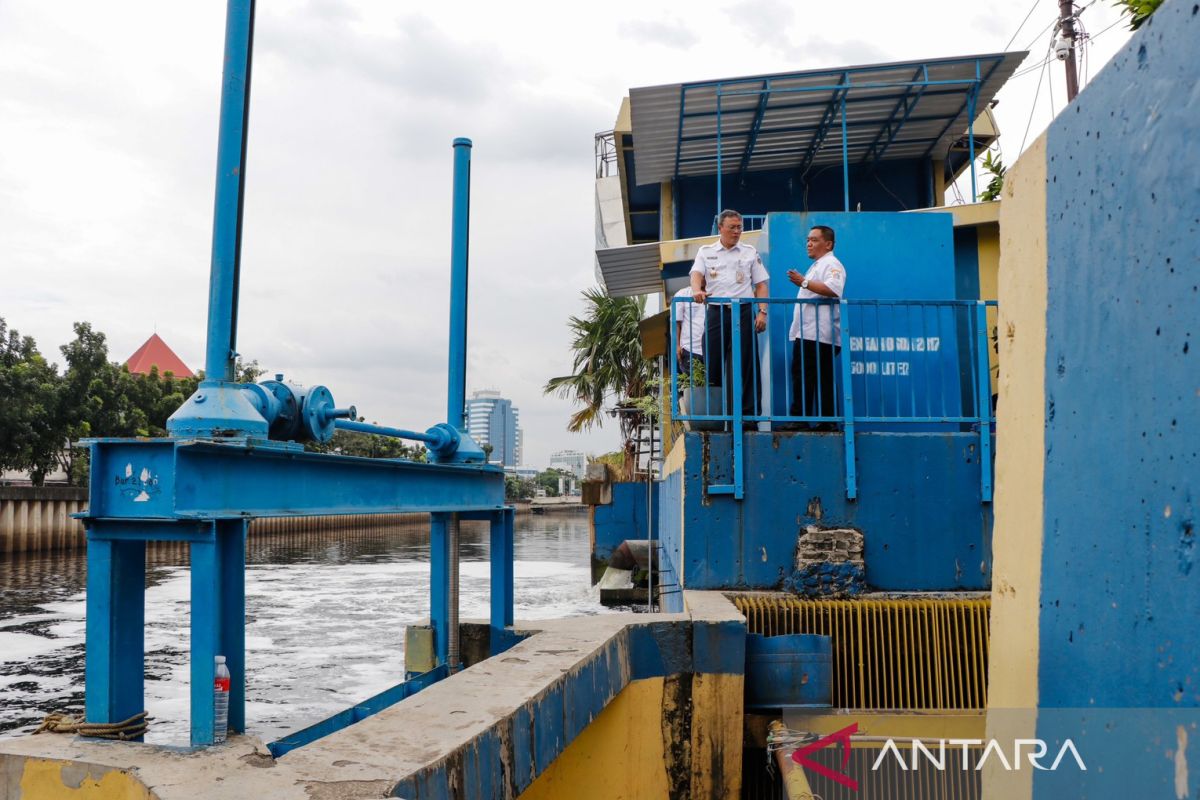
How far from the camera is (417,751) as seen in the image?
271cm

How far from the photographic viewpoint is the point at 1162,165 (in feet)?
6.23

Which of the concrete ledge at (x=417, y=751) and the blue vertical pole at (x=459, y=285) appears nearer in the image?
the concrete ledge at (x=417, y=751)

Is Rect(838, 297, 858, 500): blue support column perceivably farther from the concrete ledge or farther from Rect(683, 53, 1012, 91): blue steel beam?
Rect(683, 53, 1012, 91): blue steel beam

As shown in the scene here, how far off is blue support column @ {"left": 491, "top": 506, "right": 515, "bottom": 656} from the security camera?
12.5m

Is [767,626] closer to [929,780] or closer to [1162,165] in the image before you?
[929,780]

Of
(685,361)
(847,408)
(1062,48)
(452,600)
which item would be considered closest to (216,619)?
(452,600)

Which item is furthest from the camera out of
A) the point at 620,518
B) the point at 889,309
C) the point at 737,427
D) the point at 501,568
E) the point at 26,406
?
the point at 26,406

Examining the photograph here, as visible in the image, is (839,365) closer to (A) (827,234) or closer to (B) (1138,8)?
(A) (827,234)

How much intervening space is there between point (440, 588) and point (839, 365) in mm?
3663

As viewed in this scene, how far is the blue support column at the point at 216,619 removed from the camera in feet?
10.9

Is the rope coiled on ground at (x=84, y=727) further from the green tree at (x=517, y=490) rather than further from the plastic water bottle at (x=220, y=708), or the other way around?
the green tree at (x=517, y=490)

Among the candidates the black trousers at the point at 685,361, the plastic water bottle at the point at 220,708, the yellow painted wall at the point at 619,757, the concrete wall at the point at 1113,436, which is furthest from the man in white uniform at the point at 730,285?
the plastic water bottle at the point at 220,708

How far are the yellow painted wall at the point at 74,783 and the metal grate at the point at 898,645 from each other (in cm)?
408

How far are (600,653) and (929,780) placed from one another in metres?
2.44
